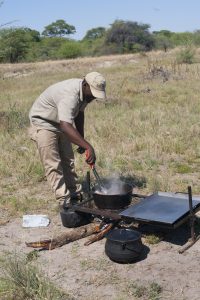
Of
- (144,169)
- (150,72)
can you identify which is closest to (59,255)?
(144,169)

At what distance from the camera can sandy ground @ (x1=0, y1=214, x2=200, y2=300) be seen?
3.87 m

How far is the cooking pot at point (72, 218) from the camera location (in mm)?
5289

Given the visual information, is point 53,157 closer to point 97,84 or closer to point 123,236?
point 97,84

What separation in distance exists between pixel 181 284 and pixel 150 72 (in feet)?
54.1

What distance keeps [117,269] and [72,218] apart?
3.82ft

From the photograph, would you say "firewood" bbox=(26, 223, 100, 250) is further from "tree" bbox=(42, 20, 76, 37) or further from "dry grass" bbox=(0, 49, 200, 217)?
"tree" bbox=(42, 20, 76, 37)

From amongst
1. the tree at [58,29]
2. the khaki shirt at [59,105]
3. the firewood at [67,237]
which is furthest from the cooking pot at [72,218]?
the tree at [58,29]

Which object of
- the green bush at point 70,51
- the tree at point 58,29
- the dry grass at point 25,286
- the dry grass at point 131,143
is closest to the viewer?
the dry grass at point 25,286

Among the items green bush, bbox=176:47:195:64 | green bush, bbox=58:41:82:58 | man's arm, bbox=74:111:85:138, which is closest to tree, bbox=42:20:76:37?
green bush, bbox=58:41:82:58

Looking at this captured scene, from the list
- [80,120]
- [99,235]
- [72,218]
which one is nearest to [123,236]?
[99,235]

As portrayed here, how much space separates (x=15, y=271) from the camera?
12.4 feet

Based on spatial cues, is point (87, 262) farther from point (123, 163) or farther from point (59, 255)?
point (123, 163)

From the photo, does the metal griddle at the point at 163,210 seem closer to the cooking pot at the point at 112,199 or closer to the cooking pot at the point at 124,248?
the cooking pot at the point at 112,199

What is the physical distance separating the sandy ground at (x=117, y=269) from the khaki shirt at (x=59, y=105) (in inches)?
53.3
